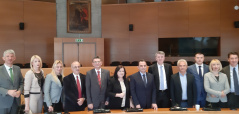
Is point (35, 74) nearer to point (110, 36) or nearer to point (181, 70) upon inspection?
point (181, 70)

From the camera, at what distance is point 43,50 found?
10422 millimetres

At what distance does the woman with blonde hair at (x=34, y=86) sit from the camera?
12.4 feet

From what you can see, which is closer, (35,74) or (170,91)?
(35,74)

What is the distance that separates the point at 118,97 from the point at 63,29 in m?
7.40

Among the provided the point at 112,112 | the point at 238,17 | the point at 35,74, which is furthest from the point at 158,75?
the point at 238,17

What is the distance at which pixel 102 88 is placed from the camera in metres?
4.13

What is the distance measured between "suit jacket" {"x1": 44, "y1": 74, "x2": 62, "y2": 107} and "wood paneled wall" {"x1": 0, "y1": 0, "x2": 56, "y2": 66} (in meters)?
6.56

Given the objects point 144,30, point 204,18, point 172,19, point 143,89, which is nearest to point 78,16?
point 144,30

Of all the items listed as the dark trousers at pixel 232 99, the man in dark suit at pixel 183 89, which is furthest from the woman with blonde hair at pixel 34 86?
the dark trousers at pixel 232 99

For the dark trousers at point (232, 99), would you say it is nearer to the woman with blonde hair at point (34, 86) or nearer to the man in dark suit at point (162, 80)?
the man in dark suit at point (162, 80)

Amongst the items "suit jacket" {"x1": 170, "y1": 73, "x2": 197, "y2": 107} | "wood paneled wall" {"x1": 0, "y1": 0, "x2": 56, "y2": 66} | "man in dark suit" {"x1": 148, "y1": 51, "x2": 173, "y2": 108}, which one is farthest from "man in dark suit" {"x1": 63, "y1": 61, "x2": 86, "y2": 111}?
"wood paneled wall" {"x1": 0, "y1": 0, "x2": 56, "y2": 66}

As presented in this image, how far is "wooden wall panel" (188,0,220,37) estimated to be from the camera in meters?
10.1

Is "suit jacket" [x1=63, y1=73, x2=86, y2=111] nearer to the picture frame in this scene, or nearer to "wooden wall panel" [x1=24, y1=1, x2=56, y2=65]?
"wooden wall panel" [x1=24, y1=1, x2=56, y2=65]

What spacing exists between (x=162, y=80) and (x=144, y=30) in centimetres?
649
